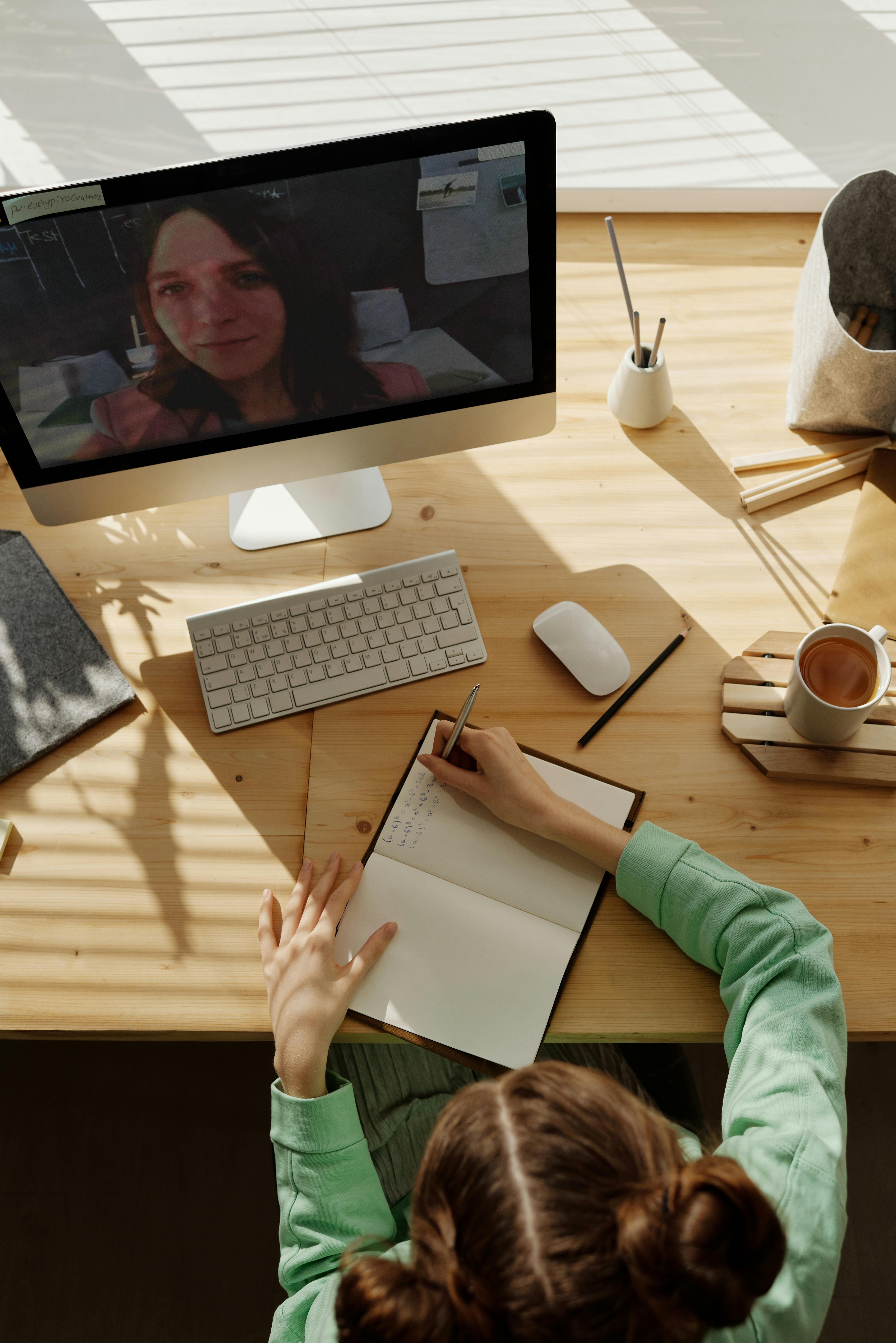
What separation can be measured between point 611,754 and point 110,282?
0.64 m

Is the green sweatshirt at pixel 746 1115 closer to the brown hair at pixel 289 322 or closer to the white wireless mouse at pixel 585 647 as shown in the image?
the white wireless mouse at pixel 585 647

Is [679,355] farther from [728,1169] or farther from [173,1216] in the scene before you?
[173,1216]

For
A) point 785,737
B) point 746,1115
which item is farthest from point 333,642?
point 746,1115

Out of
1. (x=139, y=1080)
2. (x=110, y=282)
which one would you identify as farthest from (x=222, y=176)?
(x=139, y=1080)

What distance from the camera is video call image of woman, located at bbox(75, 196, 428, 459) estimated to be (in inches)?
30.5

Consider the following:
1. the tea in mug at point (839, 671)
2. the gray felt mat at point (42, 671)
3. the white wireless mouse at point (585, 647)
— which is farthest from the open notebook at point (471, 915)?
the gray felt mat at point (42, 671)

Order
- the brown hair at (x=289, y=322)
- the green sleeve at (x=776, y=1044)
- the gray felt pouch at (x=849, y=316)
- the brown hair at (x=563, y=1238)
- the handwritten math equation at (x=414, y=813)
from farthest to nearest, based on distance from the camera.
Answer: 1. the gray felt pouch at (x=849, y=316)
2. the handwritten math equation at (x=414, y=813)
3. the brown hair at (x=289, y=322)
4. the green sleeve at (x=776, y=1044)
5. the brown hair at (x=563, y=1238)

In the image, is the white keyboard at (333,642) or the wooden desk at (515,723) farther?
the white keyboard at (333,642)

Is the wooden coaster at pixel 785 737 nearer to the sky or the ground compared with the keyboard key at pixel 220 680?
nearer to the ground

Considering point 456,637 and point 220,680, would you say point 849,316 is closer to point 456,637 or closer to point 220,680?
point 456,637

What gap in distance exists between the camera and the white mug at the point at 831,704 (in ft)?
2.72

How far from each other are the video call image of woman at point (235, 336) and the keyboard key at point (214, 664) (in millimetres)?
226

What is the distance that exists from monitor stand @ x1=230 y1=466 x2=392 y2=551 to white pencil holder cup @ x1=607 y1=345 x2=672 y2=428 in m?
0.31

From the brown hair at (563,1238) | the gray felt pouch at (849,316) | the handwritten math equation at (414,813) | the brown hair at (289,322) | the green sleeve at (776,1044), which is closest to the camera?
the brown hair at (563,1238)
